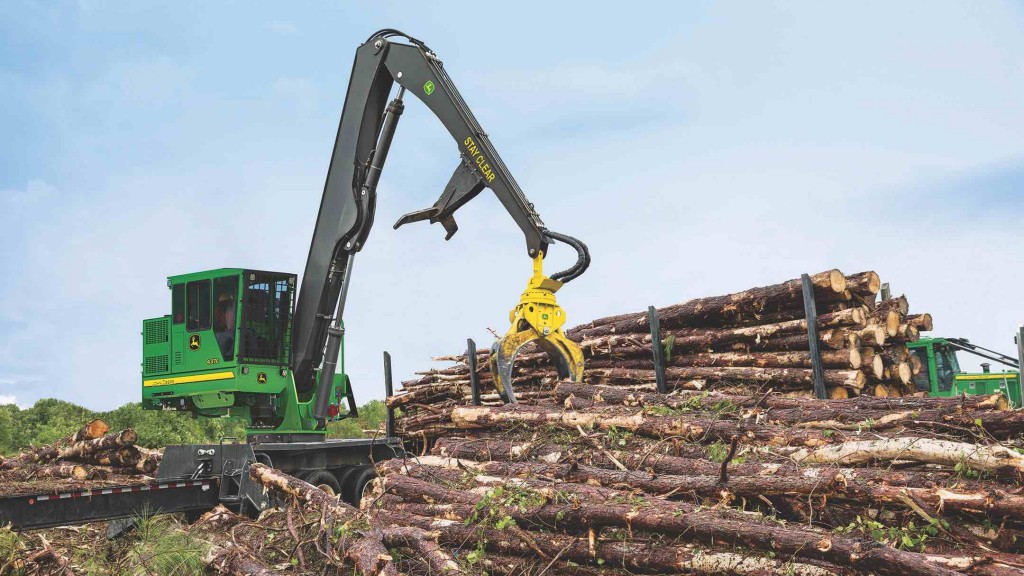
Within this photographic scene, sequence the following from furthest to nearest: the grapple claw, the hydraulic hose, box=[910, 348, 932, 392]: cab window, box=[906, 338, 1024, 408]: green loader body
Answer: box=[906, 338, 1024, 408]: green loader body < box=[910, 348, 932, 392]: cab window < the hydraulic hose < the grapple claw

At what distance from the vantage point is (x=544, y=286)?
421 inches

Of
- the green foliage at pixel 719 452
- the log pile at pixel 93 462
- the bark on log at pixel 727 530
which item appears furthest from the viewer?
the log pile at pixel 93 462

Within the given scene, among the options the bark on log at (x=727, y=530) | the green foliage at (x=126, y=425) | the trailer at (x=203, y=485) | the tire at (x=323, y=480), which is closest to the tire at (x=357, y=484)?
the trailer at (x=203, y=485)

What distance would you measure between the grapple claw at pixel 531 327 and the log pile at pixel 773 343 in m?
0.95

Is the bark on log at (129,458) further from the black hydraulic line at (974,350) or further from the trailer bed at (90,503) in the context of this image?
the black hydraulic line at (974,350)

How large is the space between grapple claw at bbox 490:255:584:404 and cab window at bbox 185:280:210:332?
517 centimetres

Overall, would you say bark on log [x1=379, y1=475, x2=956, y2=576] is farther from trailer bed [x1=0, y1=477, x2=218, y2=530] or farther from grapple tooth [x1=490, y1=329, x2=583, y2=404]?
trailer bed [x1=0, y1=477, x2=218, y2=530]

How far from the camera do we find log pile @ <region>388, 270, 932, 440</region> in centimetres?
1119

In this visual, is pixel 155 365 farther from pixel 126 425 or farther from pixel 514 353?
pixel 514 353

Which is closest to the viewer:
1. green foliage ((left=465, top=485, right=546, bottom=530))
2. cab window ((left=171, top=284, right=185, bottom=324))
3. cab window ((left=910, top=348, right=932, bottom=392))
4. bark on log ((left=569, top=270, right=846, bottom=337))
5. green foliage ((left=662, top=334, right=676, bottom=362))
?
green foliage ((left=465, top=485, right=546, bottom=530))

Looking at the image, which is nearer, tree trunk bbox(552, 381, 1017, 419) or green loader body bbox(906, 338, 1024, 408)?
tree trunk bbox(552, 381, 1017, 419)

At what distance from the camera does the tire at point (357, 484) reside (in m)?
13.3

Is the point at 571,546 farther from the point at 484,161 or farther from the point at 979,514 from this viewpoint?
the point at 484,161

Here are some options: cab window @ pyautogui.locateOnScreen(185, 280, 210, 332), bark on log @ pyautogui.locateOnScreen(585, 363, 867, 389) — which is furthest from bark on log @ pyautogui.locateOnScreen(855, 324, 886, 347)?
cab window @ pyautogui.locateOnScreen(185, 280, 210, 332)
